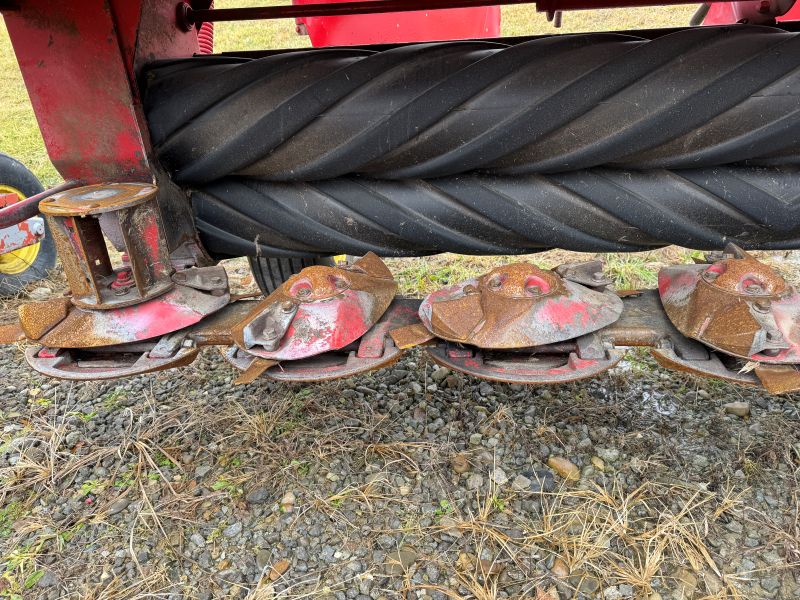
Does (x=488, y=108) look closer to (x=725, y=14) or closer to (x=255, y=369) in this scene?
(x=255, y=369)

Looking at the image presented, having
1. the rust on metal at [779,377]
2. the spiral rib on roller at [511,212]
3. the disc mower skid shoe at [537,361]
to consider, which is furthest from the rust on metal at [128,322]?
the rust on metal at [779,377]

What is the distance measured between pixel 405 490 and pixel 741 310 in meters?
0.82

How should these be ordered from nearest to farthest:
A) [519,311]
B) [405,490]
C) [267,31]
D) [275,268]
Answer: [519,311] → [405,490] → [275,268] → [267,31]

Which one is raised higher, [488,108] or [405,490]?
[488,108]

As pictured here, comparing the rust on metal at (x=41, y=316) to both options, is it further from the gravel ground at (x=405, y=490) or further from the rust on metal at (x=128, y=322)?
the gravel ground at (x=405, y=490)

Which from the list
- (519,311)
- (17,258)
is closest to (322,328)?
(519,311)

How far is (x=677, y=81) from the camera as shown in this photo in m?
1.18

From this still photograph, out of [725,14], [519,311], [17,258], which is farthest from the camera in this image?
[17,258]

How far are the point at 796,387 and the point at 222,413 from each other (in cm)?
139

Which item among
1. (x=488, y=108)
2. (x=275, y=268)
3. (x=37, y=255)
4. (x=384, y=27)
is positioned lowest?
(x=37, y=255)

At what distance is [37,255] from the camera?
285 centimetres

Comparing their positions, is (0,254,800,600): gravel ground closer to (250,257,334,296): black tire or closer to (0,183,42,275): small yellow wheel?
(250,257,334,296): black tire

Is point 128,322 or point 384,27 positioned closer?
point 128,322

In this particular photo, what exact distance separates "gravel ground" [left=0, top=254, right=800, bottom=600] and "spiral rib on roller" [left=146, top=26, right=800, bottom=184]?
2.28 feet
